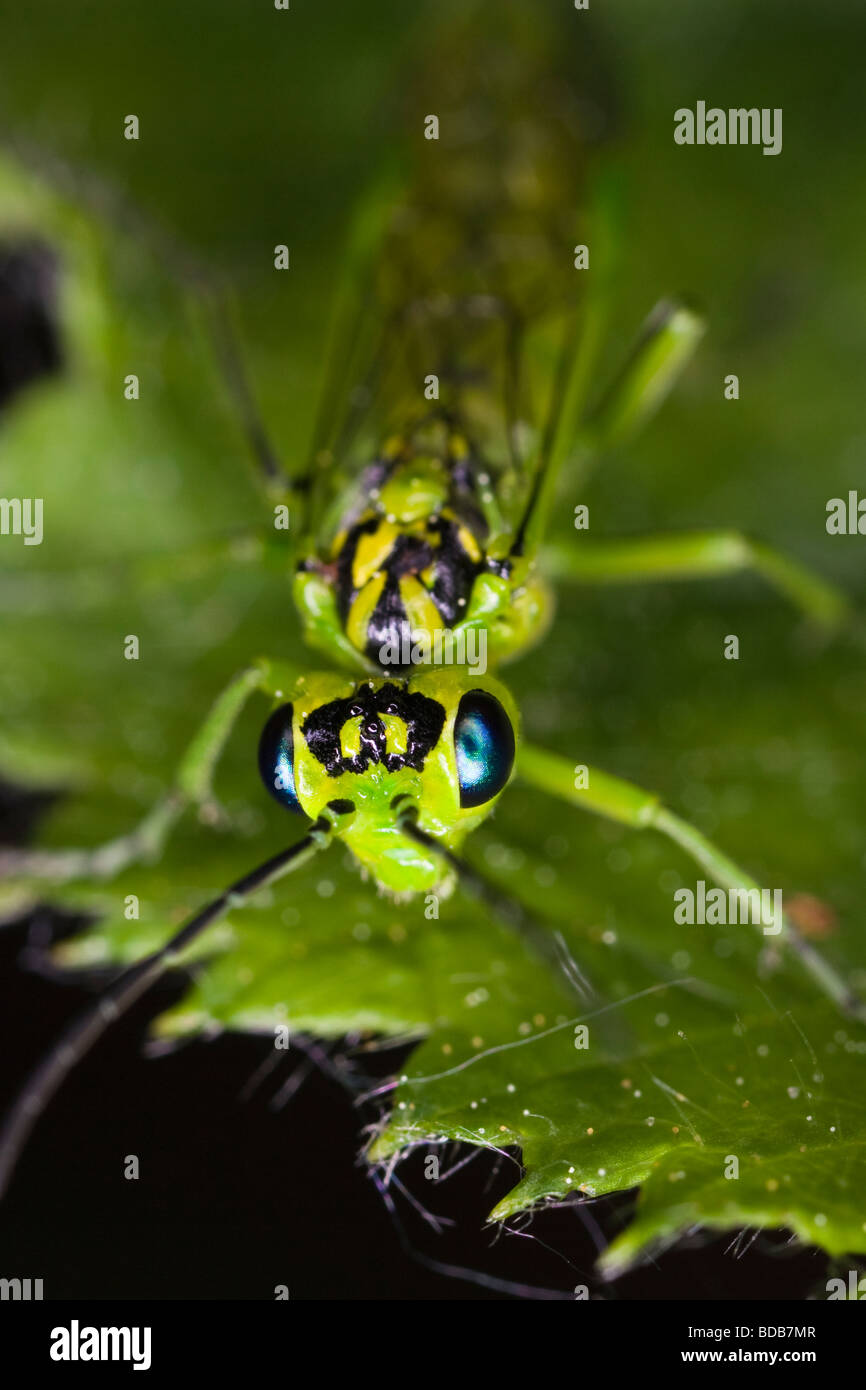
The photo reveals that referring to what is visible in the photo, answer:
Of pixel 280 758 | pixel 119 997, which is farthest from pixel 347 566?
pixel 119 997

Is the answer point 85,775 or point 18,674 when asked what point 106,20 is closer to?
point 18,674

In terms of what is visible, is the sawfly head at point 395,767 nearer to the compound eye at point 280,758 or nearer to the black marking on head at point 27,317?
the compound eye at point 280,758

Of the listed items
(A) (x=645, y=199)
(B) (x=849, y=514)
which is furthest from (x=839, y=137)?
(B) (x=849, y=514)

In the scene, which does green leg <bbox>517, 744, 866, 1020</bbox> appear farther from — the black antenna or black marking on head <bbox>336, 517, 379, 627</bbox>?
the black antenna

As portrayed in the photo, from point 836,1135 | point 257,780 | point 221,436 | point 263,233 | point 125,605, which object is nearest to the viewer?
point 836,1135

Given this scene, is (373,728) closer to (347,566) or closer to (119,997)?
(347,566)

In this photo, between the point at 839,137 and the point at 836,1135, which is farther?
the point at 839,137
